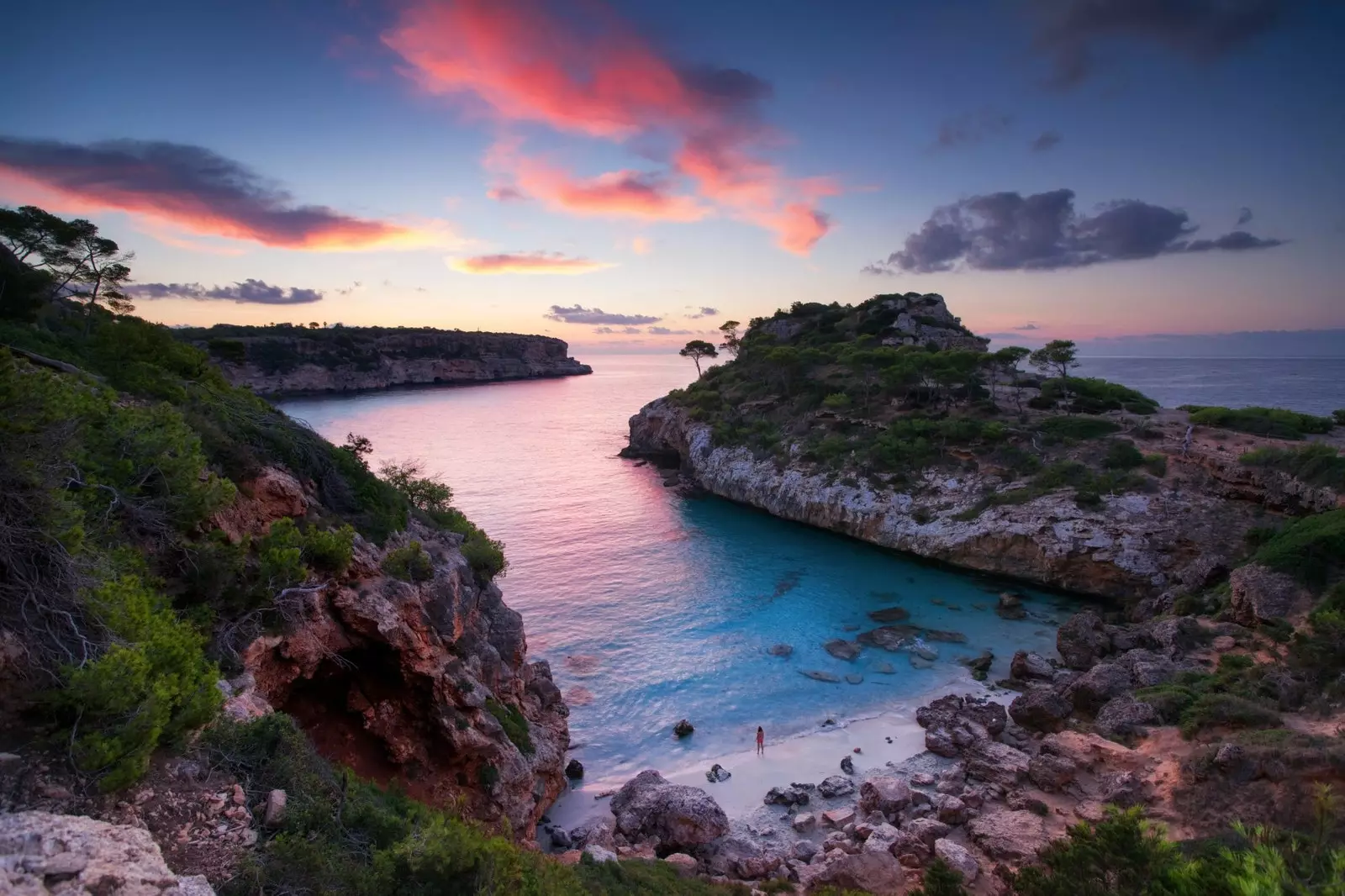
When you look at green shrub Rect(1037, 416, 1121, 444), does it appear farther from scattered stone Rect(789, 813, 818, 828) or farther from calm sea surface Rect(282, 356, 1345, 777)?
scattered stone Rect(789, 813, 818, 828)

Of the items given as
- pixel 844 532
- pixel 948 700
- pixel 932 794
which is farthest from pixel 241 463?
pixel 844 532

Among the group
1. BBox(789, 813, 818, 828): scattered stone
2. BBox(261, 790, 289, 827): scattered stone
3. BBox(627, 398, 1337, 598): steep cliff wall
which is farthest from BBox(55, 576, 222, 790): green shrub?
BBox(627, 398, 1337, 598): steep cliff wall

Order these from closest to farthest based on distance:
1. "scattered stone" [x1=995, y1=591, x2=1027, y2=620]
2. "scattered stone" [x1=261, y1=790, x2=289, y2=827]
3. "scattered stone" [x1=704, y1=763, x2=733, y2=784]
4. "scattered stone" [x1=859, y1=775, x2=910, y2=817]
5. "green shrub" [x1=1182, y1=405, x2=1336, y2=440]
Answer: "scattered stone" [x1=261, y1=790, x2=289, y2=827] < "scattered stone" [x1=859, y1=775, x2=910, y2=817] < "scattered stone" [x1=704, y1=763, x2=733, y2=784] < "scattered stone" [x1=995, y1=591, x2=1027, y2=620] < "green shrub" [x1=1182, y1=405, x2=1336, y2=440]

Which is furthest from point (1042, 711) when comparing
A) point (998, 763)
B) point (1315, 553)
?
point (1315, 553)

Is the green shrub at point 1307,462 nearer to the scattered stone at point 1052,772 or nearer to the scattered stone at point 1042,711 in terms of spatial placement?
the scattered stone at point 1042,711

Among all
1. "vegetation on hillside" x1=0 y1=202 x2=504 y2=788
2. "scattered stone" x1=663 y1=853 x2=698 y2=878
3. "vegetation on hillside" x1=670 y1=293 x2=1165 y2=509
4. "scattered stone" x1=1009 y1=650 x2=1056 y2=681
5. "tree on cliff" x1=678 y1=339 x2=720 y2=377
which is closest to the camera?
"vegetation on hillside" x1=0 y1=202 x2=504 y2=788

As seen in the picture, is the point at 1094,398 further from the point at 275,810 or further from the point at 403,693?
the point at 275,810

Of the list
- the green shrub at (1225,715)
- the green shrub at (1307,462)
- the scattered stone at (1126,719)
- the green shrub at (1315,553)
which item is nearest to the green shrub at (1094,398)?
the green shrub at (1307,462)

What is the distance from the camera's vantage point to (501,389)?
425 ft

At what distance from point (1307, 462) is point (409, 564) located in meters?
35.7

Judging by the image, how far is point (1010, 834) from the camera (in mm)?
12047

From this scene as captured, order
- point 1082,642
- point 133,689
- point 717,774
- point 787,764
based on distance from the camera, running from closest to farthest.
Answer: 1. point 133,689
2. point 717,774
3. point 787,764
4. point 1082,642

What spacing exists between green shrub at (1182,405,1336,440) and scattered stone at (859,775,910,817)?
109ft

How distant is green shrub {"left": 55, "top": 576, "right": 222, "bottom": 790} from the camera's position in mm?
5031
